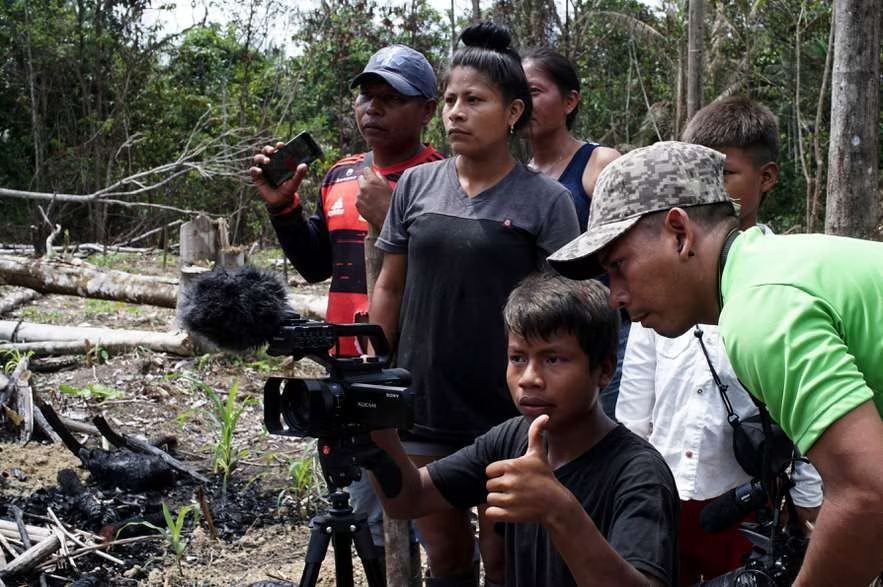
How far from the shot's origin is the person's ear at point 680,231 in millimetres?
1680

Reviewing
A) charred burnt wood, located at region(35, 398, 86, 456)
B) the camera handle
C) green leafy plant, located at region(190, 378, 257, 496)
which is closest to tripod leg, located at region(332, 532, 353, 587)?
the camera handle

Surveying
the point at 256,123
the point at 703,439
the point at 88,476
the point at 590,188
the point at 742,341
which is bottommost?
the point at 88,476

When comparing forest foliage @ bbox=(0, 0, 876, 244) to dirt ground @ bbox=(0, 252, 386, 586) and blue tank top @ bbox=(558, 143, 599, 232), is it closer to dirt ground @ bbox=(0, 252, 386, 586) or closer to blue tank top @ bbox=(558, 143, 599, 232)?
dirt ground @ bbox=(0, 252, 386, 586)

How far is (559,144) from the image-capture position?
3.48 meters

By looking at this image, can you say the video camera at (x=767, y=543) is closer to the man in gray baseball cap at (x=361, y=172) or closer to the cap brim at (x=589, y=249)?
the cap brim at (x=589, y=249)

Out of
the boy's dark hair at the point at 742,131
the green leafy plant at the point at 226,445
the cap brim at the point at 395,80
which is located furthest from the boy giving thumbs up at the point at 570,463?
the green leafy plant at the point at 226,445

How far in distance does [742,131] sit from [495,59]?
0.82m

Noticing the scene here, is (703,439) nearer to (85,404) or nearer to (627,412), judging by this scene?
(627,412)

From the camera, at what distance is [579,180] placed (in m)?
3.34

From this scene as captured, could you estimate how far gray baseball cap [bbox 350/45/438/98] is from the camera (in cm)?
326

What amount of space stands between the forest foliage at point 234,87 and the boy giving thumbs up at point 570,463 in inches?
494

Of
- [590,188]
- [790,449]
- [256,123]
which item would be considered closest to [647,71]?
[256,123]

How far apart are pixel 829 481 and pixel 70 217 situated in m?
16.9

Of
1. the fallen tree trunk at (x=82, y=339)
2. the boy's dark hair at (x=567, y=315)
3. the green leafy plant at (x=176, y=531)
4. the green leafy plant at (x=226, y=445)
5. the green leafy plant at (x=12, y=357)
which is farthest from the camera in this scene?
the fallen tree trunk at (x=82, y=339)
